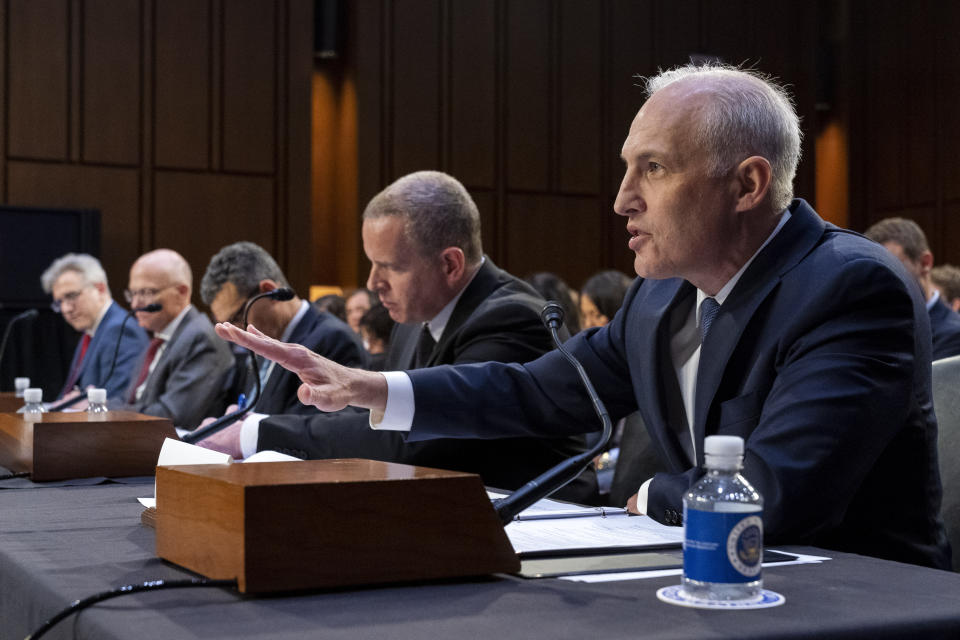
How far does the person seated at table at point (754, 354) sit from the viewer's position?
1578 mm

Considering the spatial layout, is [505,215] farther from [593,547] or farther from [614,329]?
[593,547]

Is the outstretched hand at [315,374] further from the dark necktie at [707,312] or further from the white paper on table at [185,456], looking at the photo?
the dark necktie at [707,312]

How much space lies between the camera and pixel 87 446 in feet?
8.17

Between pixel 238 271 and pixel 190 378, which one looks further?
pixel 190 378

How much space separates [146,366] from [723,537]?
4.87 m

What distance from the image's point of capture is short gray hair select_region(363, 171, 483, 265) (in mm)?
3021

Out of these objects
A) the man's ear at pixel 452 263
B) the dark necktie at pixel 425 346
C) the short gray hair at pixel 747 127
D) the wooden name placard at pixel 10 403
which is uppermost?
the short gray hair at pixel 747 127

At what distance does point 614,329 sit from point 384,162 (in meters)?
7.41

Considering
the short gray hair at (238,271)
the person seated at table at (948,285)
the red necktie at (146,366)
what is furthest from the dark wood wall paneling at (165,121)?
the person seated at table at (948,285)

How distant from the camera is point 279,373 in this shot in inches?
155

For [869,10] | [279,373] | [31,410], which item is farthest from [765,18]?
[31,410]

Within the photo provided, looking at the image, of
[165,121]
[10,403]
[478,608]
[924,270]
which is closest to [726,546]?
[478,608]

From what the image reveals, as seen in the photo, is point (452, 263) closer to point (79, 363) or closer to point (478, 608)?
point (478, 608)

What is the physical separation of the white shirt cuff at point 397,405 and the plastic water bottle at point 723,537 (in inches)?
36.4
